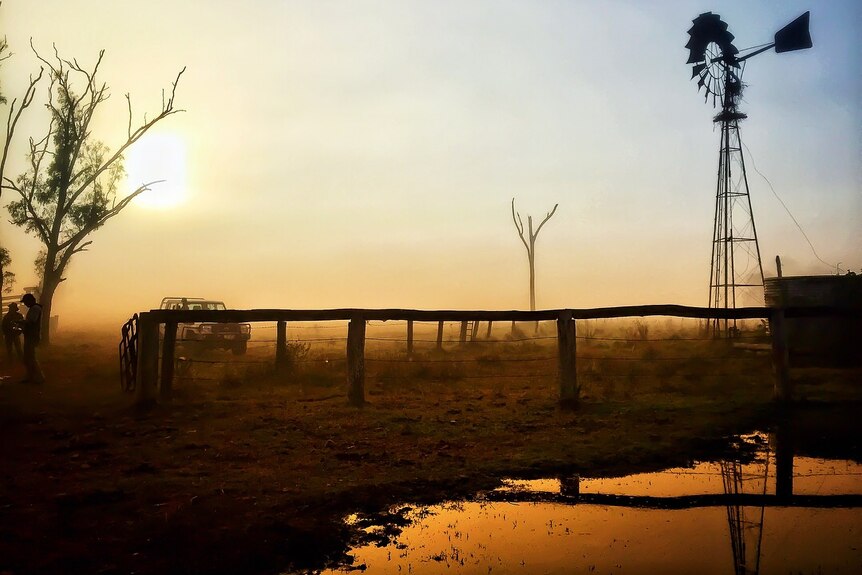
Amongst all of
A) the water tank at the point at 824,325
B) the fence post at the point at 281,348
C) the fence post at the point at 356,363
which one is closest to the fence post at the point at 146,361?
the fence post at the point at 356,363

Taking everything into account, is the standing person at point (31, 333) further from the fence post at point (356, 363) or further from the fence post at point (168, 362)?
the fence post at point (356, 363)

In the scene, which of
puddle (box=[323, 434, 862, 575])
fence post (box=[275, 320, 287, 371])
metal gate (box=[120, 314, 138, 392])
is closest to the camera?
puddle (box=[323, 434, 862, 575])

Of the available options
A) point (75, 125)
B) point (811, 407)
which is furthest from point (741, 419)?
point (75, 125)

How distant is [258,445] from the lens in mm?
7547

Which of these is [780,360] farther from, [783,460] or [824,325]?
[824,325]

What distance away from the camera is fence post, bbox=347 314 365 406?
10.2 meters

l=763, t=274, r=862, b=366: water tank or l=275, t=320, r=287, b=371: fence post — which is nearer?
l=275, t=320, r=287, b=371: fence post

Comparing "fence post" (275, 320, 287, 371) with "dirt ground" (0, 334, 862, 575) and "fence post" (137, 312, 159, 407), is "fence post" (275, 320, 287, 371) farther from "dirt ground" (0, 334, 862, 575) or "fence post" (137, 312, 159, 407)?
"fence post" (137, 312, 159, 407)

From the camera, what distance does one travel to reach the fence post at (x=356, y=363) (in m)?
10.2

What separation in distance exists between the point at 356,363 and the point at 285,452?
3192 mm

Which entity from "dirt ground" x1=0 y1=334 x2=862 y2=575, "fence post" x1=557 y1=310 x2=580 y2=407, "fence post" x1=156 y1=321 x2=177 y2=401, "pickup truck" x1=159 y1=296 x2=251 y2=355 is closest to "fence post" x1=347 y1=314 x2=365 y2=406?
"dirt ground" x1=0 y1=334 x2=862 y2=575

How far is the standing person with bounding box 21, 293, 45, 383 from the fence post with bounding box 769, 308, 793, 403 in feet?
45.3

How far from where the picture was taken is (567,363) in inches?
400

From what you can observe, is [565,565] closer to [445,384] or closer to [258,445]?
[258,445]
